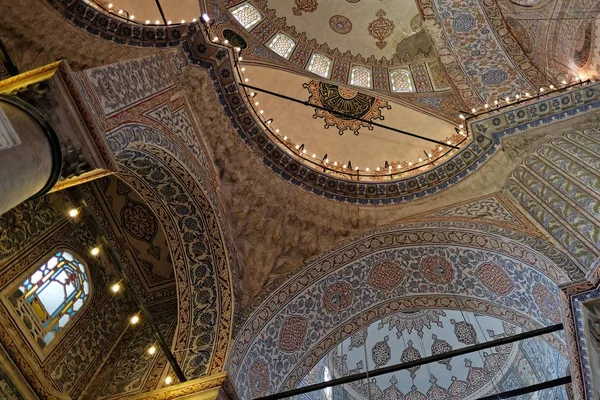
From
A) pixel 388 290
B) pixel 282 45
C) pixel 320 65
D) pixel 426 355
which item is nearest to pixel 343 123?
pixel 320 65

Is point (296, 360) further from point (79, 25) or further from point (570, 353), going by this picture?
point (79, 25)

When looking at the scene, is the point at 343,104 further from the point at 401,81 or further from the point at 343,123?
the point at 401,81

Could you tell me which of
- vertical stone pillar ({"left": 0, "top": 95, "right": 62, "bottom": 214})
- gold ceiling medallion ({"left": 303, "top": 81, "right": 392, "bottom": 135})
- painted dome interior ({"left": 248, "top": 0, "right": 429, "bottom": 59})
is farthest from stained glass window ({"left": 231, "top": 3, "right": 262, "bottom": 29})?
vertical stone pillar ({"left": 0, "top": 95, "right": 62, "bottom": 214})

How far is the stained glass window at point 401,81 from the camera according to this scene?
9.72 m

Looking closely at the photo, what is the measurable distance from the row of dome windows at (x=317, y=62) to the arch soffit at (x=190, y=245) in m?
4.50

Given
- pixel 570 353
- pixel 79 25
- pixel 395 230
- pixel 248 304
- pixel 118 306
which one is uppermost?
pixel 79 25

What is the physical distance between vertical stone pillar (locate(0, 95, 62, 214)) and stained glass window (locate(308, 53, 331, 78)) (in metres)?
7.25

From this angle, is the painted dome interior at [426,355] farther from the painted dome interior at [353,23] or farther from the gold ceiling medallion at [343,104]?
the painted dome interior at [353,23]

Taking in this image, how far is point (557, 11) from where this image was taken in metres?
7.88

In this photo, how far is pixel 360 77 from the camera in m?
10.3

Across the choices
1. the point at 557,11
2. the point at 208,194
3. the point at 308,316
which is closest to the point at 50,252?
the point at 208,194

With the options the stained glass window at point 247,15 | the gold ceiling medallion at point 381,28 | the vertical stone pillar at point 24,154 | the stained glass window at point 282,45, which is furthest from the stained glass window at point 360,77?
the vertical stone pillar at point 24,154

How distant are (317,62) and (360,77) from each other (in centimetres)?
95

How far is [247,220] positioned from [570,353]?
4.26 m
